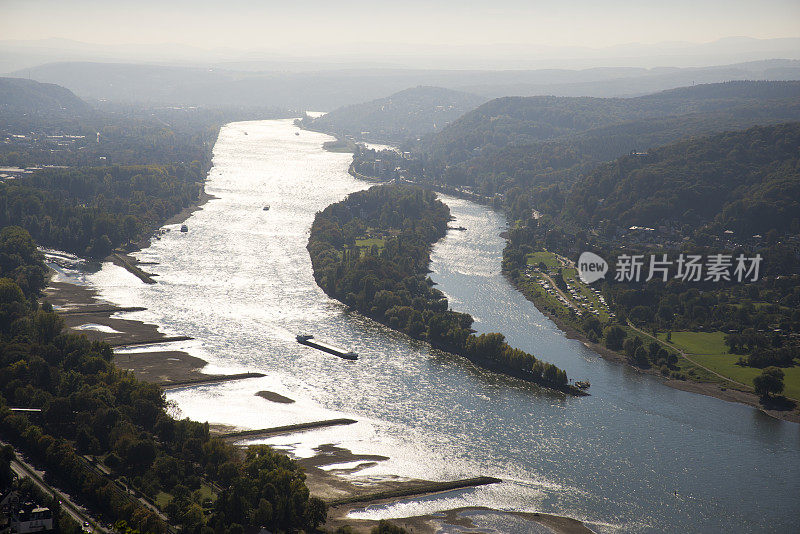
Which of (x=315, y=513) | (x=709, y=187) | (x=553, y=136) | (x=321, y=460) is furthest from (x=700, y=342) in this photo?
(x=553, y=136)

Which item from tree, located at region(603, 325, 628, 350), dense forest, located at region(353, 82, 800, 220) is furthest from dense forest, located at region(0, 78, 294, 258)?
tree, located at region(603, 325, 628, 350)

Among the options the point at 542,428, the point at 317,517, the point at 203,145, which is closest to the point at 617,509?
the point at 542,428

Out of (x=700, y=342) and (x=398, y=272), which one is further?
(x=398, y=272)

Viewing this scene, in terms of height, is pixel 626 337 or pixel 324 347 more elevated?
pixel 626 337

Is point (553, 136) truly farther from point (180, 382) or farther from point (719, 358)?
point (180, 382)

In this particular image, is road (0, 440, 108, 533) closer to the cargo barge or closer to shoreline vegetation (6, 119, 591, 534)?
shoreline vegetation (6, 119, 591, 534)

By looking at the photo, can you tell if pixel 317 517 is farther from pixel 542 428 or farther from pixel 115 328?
pixel 115 328
